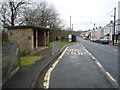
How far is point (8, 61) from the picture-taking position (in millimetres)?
5684

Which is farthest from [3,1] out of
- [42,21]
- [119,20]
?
[119,20]

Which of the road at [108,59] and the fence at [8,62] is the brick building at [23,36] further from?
the fence at [8,62]

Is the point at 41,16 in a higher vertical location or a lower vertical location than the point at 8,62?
higher

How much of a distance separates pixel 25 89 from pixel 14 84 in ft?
2.30

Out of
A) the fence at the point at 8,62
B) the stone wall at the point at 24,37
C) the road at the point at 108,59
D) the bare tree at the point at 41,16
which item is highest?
the bare tree at the point at 41,16

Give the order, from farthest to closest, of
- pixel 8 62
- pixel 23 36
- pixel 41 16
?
pixel 41 16, pixel 23 36, pixel 8 62

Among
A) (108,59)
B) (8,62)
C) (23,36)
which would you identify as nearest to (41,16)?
(23,36)

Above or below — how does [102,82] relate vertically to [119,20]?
below

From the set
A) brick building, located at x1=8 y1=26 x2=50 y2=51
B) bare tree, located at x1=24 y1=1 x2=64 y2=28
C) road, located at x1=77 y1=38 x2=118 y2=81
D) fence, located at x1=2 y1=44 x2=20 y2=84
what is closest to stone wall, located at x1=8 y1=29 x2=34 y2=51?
brick building, located at x1=8 y1=26 x2=50 y2=51

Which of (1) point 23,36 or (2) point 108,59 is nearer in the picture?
(2) point 108,59

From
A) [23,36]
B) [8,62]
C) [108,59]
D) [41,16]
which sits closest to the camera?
[8,62]

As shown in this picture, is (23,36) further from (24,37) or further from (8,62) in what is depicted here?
(8,62)

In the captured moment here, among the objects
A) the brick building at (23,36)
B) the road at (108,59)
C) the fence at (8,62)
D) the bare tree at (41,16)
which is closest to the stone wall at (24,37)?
the brick building at (23,36)

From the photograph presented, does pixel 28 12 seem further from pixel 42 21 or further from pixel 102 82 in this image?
pixel 102 82
